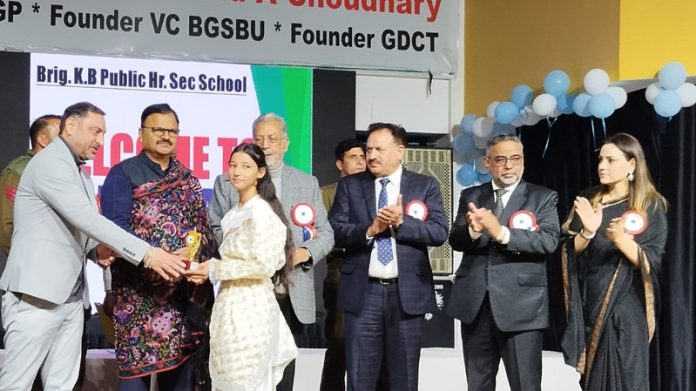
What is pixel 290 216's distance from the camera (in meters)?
4.37

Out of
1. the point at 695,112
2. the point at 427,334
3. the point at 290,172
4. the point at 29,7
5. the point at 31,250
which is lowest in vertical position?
the point at 427,334

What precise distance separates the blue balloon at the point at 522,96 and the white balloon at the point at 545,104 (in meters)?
0.29

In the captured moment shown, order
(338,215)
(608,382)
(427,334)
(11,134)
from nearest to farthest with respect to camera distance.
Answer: (608,382), (338,215), (11,134), (427,334)

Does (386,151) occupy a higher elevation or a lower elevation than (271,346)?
higher

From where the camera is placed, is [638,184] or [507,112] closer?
[638,184]

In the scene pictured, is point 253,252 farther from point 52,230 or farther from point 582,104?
point 582,104

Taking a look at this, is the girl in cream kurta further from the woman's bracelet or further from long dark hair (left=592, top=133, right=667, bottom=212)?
long dark hair (left=592, top=133, right=667, bottom=212)

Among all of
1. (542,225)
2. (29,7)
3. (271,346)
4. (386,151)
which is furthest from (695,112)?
(29,7)

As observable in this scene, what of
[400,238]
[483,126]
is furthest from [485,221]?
[483,126]

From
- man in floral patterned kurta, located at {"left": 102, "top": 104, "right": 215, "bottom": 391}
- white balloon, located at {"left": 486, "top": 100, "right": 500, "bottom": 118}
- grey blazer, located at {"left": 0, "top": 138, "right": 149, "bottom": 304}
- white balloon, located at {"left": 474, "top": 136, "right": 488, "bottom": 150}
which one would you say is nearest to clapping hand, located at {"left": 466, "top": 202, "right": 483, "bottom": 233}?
man in floral patterned kurta, located at {"left": 102, "top": 104, "right": 215, "bottom": 391}

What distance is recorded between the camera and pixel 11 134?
617 centimetres

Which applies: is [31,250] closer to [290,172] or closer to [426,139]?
[290,172]

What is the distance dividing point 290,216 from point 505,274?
3.32 ft

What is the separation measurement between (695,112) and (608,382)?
84.3 inches
